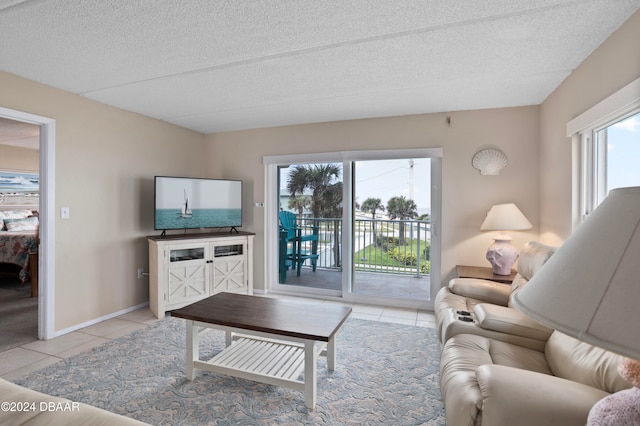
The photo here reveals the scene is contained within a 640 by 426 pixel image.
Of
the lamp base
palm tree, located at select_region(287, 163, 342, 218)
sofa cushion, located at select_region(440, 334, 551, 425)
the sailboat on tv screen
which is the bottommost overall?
sofa cushion, located at select_region(440, 334, 551, 425)

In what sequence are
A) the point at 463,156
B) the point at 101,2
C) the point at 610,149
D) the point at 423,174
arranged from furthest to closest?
the point at 423,174 → the point at 463,156 → the point at 610,149 → the point at 101,2

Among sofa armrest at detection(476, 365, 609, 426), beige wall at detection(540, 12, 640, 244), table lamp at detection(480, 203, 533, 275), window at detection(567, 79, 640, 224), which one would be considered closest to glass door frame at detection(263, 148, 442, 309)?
table lamp at detection(480, 203, 533, 275)

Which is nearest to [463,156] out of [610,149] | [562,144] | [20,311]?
[562,144]

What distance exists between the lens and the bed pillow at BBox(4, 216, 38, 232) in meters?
5.41

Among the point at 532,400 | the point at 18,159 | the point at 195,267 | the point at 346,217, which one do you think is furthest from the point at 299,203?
the point at 18,159

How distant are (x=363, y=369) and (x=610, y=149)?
7.72 ft

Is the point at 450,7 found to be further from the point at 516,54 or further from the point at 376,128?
the point at 376,128

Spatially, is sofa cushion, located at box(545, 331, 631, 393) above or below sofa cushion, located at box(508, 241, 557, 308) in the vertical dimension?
below

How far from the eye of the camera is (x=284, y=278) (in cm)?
456

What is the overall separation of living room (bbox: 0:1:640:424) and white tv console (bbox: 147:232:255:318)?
1.43 feet

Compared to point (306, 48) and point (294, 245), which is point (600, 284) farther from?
point (294, 245)

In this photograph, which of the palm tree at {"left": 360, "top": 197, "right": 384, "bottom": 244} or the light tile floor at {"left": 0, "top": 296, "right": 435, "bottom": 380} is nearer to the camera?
the light tile floor at {"left": 0, "top": 296, "right": 435, "bottom": 380}

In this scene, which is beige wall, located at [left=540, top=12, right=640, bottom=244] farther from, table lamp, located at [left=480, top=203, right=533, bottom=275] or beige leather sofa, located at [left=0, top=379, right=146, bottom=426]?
beige leather sofa, located at [left=0, top=379, right=146, bottom=426]

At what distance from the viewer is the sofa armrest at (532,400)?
3.59 feet
